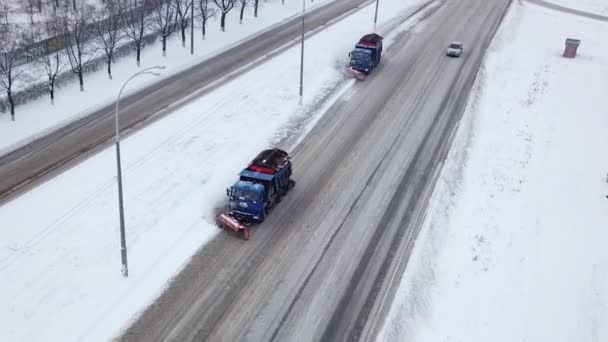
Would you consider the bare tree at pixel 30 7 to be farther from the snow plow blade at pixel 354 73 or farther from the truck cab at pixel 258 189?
the truck cab at pixel 258 189

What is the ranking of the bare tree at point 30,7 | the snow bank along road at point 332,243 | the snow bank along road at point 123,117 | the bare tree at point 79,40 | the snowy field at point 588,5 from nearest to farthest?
the snow bank along road at point 332,243
the snow bank along road at point 123,117
the bare tree at point 79,40
the bare tree at point 30,7
the snowy field at point 588,5

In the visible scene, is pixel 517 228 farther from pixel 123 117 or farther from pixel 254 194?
pixel 123 117

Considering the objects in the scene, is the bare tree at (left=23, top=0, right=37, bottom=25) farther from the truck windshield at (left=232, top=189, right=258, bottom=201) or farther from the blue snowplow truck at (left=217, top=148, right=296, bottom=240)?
the truck windshield at (left=232, top=189, right=258, bottom=201)

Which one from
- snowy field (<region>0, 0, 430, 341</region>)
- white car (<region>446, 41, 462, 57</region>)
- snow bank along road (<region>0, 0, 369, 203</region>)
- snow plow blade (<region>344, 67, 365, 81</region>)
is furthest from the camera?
white car (<region>446, 41, 462, 57</region>)

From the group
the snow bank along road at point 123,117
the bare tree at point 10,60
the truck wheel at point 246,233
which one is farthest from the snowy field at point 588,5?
the bare tree at point 10,60

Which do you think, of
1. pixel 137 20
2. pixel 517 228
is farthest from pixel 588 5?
pixel 517 228

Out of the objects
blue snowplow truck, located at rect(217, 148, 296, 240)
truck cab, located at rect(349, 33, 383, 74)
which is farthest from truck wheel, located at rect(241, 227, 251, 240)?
truck cab, located at rect(349, 33, 383, 74)
